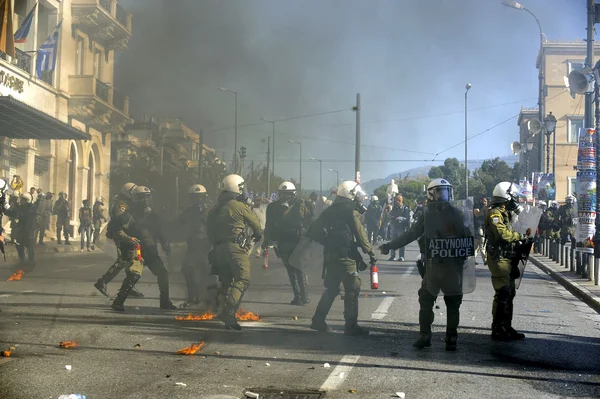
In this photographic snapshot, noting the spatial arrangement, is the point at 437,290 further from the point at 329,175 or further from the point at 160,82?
the point at 329,175

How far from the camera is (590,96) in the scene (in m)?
18.2

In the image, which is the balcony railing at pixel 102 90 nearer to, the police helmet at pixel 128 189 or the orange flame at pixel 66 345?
the police helmet at pixel 128 189

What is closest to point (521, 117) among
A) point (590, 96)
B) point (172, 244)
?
point (590, 96)

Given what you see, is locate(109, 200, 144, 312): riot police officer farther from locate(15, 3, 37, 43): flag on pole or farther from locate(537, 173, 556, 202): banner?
locate(537, 173, 556, 202): banner

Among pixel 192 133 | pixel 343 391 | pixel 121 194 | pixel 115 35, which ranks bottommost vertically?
pixel 343 391

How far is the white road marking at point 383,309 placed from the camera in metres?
9.92

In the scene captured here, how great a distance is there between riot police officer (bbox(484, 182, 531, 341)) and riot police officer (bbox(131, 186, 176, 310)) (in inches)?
167

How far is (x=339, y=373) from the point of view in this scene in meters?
6.29

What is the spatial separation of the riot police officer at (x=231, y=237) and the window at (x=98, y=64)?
5.85 ft

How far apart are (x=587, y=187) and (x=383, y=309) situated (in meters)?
6.59

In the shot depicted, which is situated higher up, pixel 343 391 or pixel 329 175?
pixel 329 175

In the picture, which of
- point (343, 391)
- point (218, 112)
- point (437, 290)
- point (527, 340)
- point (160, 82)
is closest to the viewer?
point (343, 391)

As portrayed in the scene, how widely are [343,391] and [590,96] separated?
14.4 metres

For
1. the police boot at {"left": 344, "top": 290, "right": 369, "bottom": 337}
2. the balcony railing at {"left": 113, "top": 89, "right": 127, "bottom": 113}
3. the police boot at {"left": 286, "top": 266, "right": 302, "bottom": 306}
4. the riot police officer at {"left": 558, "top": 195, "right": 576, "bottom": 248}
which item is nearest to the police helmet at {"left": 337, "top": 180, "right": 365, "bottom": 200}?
the police boot at {"left": 344, "top": 290, "right": 369, "bottom": 337}
